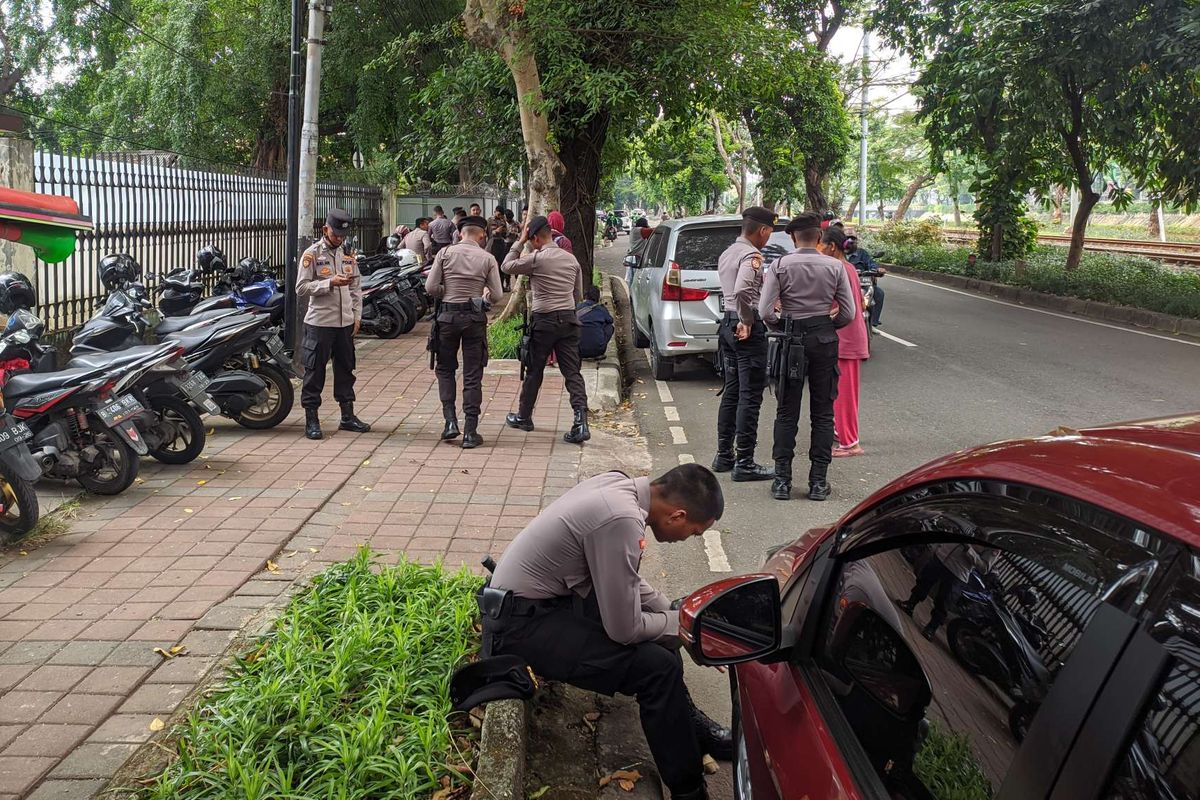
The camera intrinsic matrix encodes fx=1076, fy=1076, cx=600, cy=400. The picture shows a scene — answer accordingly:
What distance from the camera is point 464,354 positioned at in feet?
27.5

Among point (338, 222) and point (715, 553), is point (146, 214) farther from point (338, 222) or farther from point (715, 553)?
point (715, 553)

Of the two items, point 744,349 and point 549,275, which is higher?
point 549,275

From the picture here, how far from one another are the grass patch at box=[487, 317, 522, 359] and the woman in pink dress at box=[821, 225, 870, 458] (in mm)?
4578

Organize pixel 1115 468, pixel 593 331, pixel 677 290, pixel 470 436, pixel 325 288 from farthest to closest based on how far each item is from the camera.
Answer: pixel 593 331 < pixel 677 290 < pixel 325 288 < pixel 470 436 < pixel 1115 468

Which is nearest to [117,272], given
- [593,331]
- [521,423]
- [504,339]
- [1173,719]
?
[521,423]

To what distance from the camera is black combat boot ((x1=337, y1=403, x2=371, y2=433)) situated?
342 inches

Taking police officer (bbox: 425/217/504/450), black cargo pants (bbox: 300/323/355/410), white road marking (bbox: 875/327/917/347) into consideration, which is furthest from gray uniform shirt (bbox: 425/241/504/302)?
white road marking (bbox: 875/327/917/347)

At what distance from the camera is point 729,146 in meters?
39.1

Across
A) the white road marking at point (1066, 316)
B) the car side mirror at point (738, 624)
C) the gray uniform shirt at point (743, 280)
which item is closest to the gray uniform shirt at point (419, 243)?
the white road marking at point (1066, 316)

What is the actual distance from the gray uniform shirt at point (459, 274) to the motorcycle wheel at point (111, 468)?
2.57 meters

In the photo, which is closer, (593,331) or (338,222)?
(338,222)

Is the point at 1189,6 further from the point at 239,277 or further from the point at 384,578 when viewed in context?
the point at 384,578

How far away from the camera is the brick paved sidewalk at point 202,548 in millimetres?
3775

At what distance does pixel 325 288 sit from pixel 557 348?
6.08ft
